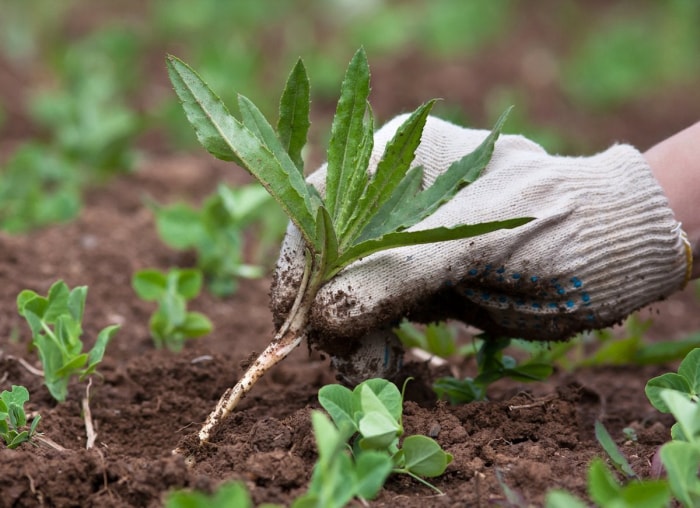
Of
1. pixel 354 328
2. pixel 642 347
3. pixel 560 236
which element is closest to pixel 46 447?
pixel 354 328

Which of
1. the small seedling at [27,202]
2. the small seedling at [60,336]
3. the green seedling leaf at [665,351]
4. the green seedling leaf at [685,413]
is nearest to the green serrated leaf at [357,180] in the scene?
the small seedling at [60,336]

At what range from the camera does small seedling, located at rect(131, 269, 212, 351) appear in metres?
2.53

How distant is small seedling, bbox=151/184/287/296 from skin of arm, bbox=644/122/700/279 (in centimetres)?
126

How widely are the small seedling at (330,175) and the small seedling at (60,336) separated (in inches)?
13.6

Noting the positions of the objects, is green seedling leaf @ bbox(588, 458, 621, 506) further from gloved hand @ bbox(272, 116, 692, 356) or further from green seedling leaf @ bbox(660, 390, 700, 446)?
gloved hand @ bbox(272, 116, 692, 356)

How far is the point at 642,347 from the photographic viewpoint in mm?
2764

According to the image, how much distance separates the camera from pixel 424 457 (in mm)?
1709

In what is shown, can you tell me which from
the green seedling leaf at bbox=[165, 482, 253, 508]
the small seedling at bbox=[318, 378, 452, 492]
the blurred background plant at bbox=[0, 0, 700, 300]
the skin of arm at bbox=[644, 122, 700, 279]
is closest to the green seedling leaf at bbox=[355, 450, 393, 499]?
the small seedling at bbox=[318, 378, 452, 492]

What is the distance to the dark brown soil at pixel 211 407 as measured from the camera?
171cm

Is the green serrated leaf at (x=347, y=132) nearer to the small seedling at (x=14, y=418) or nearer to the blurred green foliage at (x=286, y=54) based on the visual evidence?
the small seedling at (x=14, y=418)

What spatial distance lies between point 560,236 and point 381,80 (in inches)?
150

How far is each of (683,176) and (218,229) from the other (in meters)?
1.45

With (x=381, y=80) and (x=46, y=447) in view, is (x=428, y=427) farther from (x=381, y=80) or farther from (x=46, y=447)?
(x=381, y=80)

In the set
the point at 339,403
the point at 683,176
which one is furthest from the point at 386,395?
the point at 683,176
